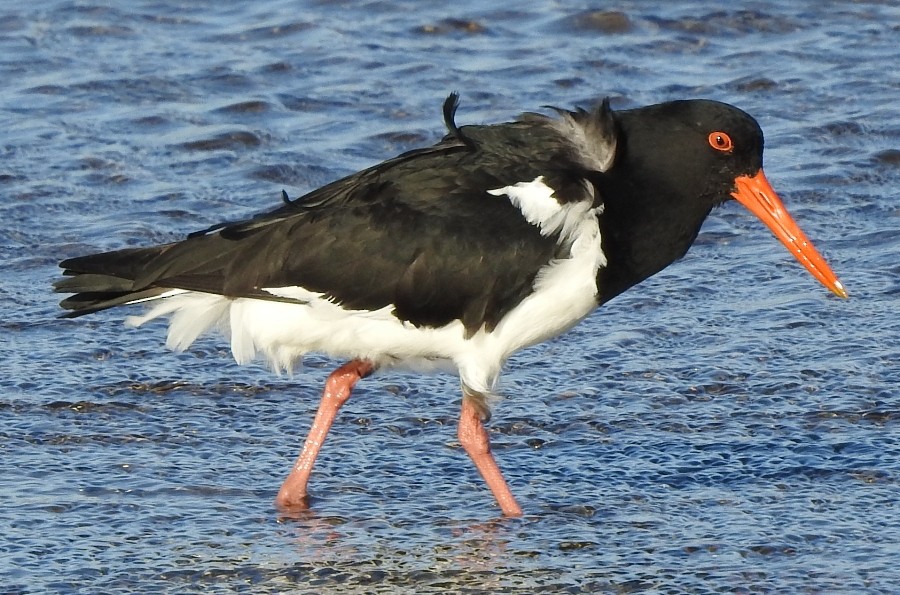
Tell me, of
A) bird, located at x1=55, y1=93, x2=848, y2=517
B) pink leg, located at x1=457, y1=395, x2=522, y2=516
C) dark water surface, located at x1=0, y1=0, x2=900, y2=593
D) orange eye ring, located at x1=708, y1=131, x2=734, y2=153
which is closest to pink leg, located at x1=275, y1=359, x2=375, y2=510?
bird, located at x1=55, y1=93, x2=848, y2=517

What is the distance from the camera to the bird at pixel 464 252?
534cm

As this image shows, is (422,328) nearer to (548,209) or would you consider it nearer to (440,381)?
(548,209)

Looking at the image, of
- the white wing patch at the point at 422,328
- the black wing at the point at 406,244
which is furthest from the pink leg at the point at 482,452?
the black wing at the point at 406,244

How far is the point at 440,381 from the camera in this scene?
6.56 metres

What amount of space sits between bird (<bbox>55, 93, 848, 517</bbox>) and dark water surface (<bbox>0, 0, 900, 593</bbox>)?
323 mm

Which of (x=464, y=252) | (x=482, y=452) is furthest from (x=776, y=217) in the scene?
(x=482, y=452)

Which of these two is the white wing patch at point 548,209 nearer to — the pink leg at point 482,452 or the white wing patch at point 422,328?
the white wing patch at point 422,328

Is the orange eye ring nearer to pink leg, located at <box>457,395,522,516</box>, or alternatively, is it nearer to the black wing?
the black wing

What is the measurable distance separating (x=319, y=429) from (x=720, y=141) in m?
1.75

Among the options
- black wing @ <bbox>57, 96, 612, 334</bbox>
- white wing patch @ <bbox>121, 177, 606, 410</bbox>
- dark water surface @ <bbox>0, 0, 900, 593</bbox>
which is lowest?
dark water surface @ <bbox>0, 0, 900, 593</bbox>

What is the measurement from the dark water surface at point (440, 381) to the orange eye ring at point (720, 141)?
1082mm

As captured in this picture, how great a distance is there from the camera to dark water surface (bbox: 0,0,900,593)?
5125 millimetres

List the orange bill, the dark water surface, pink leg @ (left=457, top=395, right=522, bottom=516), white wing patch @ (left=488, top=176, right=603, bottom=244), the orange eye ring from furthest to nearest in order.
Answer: the orange bill
the orange eye ring
pink leg @ (left=457, top=395, right=522, bottom=516)
white wing patch @ (left=488, top=176, right=603, bottom=244)
the dark water surface

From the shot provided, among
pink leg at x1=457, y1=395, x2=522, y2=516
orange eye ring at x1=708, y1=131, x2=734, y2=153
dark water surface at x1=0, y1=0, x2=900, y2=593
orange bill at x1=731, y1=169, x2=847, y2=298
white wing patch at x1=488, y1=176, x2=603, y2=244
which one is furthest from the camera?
orange bill at x1=731, y1=169, x2=847, y2=298
